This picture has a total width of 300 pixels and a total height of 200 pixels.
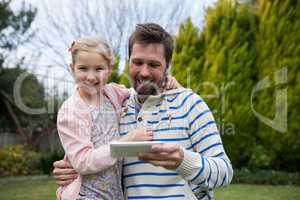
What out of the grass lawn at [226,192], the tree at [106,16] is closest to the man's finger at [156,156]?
the grass lawn at [226,192]

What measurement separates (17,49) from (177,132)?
1558 centimetres

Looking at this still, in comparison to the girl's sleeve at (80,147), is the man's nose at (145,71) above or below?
above

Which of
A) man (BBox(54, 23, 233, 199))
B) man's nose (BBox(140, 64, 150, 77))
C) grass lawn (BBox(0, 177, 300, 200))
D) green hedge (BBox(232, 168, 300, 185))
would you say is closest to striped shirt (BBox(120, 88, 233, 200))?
man (BBox(54, 23, 233, 199))

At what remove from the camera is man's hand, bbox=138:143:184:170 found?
1.49 metres

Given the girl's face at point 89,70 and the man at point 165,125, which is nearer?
the man at point 165,125

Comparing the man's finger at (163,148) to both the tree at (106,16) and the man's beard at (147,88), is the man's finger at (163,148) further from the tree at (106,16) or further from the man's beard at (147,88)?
the tree at (106,16)

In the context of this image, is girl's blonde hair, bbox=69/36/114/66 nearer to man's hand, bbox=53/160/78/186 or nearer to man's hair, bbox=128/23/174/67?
man's hair, bbox=128/23/174/67

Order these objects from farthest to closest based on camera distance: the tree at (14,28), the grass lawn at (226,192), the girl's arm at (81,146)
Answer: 1. the tree at (14,28)
2. the grass lawn at (226,192)
3. the girl's arm at (81,146)

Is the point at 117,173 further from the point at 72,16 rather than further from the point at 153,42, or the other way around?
the point at 72,16

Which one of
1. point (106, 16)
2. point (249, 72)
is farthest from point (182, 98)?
point (106, 16)

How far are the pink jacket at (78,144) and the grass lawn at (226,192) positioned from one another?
6294 mm

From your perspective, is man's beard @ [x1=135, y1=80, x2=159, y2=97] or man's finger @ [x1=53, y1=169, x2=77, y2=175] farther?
man's finger @ [x1=53, y1=169, x2=77, y2=175]

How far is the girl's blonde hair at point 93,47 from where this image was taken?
6.53 ft

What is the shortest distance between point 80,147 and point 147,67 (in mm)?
414
